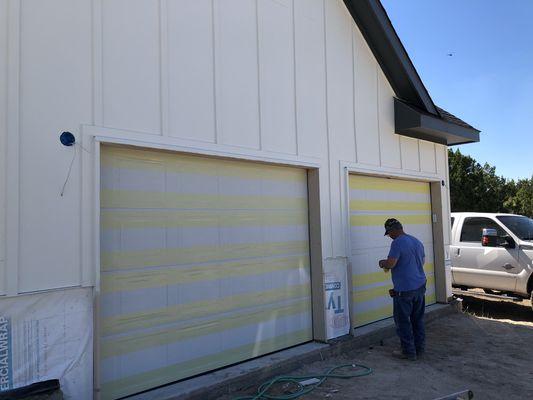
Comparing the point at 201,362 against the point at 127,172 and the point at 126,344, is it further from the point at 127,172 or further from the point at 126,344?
the point at 127,172

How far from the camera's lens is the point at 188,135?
4.82 metres

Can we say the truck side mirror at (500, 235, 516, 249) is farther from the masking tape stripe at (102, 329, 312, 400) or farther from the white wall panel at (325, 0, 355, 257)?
the masking tape stripe at (102, 329, 312, 400)

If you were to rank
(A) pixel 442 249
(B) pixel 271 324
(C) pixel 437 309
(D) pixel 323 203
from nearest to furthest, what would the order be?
(B) pixel 271 324 < (D) pixel 323 203 < (C) pixel 437 309 < (A) pixel 442 249

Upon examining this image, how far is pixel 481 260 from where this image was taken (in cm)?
957

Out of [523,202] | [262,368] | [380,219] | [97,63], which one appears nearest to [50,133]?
[97,63]

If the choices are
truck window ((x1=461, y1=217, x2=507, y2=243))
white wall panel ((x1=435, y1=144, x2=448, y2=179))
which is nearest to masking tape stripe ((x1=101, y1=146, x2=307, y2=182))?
white wall panel ((x1=435, y1=144, x2=448, y2=179))

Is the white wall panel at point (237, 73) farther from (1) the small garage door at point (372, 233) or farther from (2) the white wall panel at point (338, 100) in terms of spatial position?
(1) the small garage door at point (372, 233)

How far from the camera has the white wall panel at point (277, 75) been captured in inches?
225

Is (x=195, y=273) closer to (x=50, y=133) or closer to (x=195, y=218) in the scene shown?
(x=195, y=218)

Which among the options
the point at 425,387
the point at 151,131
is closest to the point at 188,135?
the point at 151,131

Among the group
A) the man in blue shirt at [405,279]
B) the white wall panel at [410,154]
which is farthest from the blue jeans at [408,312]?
the white wall panel at [410,154]

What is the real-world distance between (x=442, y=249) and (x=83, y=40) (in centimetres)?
751

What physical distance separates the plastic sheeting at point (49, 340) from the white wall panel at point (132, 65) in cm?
162

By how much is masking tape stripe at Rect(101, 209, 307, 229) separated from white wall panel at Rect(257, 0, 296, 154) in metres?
0.84
